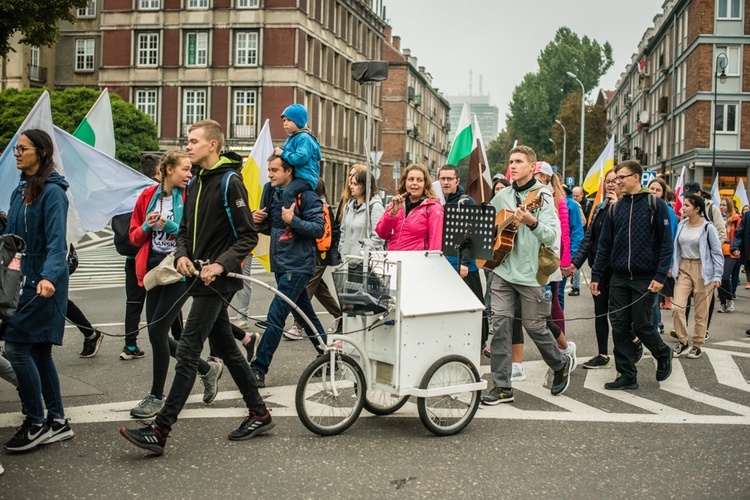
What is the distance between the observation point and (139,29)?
5906 centimetres

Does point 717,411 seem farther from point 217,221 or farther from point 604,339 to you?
point 217,221

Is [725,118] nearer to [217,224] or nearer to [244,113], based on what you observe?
[244,113]

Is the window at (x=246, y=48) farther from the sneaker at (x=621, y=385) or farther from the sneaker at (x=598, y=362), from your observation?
the sneaker at (x=621, y=385)

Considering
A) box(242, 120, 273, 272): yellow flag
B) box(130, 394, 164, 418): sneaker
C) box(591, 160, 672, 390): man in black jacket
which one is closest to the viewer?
box(130, 394, 164, 418): sneaker

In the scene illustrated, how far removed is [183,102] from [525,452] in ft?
184

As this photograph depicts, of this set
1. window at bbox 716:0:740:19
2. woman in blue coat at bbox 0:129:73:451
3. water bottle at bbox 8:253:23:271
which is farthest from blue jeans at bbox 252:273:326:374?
window at bbox 716:0:740:19

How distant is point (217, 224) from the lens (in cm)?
571

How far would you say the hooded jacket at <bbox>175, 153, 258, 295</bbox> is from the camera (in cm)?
566

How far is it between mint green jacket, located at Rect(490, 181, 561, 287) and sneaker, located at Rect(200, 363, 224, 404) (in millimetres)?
2323

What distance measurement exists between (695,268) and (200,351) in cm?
645

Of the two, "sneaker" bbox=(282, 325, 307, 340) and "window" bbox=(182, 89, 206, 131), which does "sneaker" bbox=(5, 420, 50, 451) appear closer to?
"sneaker" bbox=(282, 325, 307, 340)

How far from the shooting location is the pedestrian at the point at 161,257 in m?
6.32

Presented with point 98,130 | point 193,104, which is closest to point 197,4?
point 193,104

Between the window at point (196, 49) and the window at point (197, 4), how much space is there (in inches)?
67.9
